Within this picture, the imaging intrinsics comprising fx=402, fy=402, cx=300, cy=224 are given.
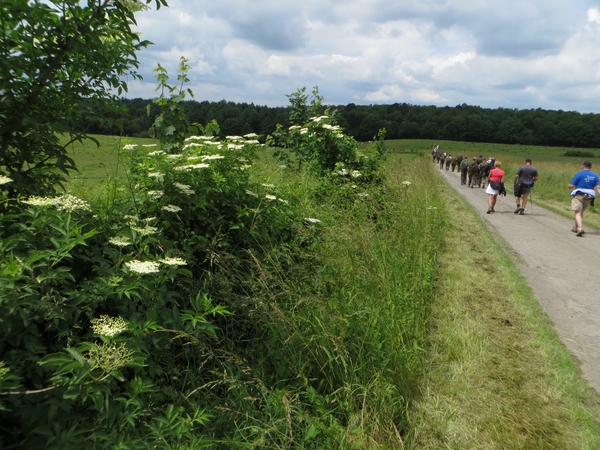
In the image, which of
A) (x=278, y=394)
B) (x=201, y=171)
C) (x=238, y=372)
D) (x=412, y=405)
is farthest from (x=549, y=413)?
(x=201, y=171)

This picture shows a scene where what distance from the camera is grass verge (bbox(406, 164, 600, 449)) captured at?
2906 mm

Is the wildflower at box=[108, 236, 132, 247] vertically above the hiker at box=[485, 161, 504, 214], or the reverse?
the wildflower at box=[108, 236, 132, 247]

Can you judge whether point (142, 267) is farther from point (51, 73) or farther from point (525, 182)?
point (525, 182)

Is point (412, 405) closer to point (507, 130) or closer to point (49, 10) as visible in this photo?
point (49, 10)

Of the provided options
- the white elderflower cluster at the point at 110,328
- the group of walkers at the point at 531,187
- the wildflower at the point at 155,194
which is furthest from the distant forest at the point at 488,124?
the white elderflower cluster at the point at 110,328

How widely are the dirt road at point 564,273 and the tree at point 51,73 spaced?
15.5 ft

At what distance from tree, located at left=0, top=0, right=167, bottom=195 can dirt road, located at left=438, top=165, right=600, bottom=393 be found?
15.5 feet

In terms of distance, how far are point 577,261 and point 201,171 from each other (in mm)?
7235

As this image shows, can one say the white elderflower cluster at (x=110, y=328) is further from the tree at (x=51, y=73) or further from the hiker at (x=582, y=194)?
the hiker at (x=582, y=194)

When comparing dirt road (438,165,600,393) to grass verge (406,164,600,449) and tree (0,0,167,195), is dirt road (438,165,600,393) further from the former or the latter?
tree (0,0,167,195)

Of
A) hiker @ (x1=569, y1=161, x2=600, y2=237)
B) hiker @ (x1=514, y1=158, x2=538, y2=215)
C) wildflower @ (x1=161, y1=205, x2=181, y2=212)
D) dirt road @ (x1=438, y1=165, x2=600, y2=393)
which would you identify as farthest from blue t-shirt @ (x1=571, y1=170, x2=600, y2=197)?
wildflower @ (x1=161, y1=205, x2=181, y2=212)

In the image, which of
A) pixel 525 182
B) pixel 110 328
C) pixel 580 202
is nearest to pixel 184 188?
pixel 110 328

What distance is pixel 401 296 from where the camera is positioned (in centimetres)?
417

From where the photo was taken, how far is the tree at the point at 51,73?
2287 mm
